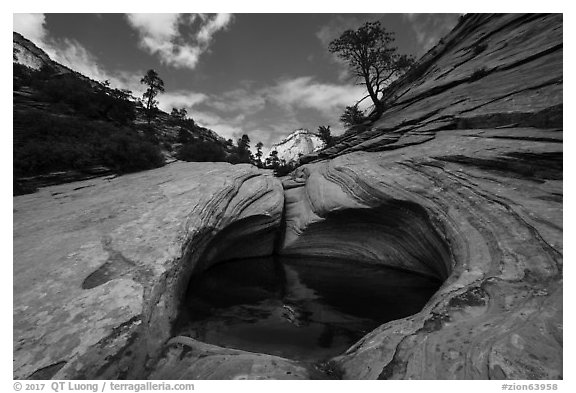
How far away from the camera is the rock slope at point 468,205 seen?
394cm

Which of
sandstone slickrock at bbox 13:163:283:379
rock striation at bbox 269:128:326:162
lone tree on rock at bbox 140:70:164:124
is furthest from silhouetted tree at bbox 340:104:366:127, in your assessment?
rock striation at bbox 269:128:326:162

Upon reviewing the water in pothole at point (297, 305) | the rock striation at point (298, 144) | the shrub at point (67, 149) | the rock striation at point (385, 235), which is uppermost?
the rock striation at point (298, 144)

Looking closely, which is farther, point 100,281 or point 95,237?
point 95,237

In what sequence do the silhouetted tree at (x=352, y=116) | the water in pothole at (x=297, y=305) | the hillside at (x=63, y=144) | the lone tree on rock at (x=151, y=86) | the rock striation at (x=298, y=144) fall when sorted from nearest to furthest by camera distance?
the water in pothole at (x=297, y=305) → the hillside at (x=63, y=144) → the silhouetted tree at (x=352, y=116) → the lone tree on rock at (x=151, y=86) → the rock striation at (x=298, y=144)

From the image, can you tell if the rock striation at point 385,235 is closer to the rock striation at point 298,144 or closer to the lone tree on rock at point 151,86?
the lone tree on rock at point 151,86

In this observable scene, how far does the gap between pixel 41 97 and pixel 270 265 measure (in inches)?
1027

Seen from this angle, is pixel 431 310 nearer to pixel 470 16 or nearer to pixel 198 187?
Result: pixel 198 187

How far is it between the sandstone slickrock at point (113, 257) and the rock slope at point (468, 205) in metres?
3.86

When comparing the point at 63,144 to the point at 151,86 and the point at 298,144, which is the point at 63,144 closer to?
the point at 151,86

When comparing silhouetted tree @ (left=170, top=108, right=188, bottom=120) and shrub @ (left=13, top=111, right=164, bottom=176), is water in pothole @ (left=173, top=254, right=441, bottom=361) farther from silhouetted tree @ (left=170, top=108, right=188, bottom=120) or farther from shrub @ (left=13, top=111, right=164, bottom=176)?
silhouetted tree @ (left=170, top=108, right=188, bottom=120)

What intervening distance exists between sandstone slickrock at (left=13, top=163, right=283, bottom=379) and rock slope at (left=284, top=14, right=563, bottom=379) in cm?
386

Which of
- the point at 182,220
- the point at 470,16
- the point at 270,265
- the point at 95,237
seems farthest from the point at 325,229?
the point at 470,16

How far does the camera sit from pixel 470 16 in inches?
603

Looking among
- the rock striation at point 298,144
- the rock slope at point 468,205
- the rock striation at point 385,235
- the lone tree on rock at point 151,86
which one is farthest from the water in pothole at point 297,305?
the rock striation at point 298,144
